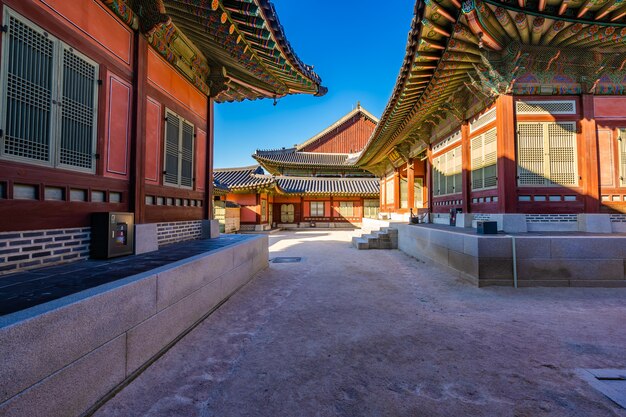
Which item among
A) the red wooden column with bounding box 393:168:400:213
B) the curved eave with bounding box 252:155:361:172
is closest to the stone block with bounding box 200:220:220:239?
the red wooden column with bounding box 393:168:400:213

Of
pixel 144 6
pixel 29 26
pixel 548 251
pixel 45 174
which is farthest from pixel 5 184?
pixel 548 251

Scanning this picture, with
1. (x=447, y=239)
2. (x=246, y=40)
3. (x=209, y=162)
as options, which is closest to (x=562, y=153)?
(x=447, y=239)

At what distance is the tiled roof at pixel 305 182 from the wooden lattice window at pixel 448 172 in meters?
13.7

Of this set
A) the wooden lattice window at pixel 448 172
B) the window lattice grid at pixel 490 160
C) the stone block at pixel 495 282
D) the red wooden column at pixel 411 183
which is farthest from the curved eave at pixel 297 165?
the stone block at pixel 495 282

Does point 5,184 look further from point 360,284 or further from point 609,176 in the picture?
point 609,176

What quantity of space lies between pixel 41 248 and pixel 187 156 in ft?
11.4

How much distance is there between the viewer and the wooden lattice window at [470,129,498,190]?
6766 millimetres

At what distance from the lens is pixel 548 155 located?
647 cm

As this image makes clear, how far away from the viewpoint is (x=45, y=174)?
3.19 m

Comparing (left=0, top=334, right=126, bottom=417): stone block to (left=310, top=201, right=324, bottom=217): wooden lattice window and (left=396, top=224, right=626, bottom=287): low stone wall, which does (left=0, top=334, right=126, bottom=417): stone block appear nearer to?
(left=396, top=224, right=626, bottom=287): low stone wall

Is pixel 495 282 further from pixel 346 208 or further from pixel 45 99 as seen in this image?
pixel 346 208

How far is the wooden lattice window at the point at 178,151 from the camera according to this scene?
5461 millimetres

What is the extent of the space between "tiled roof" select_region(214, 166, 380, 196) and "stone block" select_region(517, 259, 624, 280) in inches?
705

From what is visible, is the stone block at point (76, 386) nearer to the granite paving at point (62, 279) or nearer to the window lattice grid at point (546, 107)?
the granite paving at point (62, 279)
